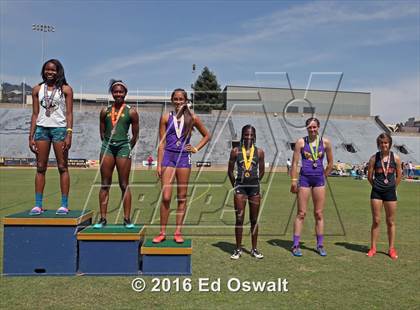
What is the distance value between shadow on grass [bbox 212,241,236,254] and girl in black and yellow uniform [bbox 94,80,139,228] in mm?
1975

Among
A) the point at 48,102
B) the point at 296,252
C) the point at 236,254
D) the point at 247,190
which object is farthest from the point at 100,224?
the point at 296,252

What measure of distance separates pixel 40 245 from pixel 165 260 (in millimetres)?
1673

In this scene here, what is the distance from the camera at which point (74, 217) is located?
5.42 meters

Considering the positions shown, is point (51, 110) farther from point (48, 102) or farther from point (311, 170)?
point (311, 170)

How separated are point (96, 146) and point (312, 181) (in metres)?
37.3

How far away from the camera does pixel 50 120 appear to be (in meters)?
5.85

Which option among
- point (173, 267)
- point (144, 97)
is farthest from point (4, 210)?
point (144, 97)

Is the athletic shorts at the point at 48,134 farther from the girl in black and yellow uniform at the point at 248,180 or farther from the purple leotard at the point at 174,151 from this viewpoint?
the girl in black and yellow uniform at the point at 248,180

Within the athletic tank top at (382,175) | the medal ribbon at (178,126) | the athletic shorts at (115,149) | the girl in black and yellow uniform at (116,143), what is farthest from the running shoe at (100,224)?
the athletic tank top at (382,175)

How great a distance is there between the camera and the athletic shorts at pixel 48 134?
231 inches

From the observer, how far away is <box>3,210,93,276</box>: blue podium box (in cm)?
531

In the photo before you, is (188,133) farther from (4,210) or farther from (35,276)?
(4,210)

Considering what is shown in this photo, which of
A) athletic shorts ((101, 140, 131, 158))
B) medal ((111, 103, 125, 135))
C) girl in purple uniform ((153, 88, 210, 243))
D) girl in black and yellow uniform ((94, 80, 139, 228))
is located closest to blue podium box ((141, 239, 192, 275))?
girl in purple uniform ((153, 88, 210, 243))

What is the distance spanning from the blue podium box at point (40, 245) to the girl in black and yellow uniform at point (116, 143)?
55 cm
